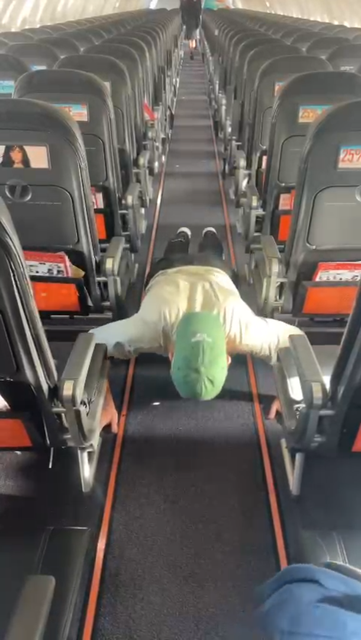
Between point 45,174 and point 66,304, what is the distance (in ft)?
2.18

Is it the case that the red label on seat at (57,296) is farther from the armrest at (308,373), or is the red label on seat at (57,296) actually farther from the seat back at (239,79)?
the seat back at (239,79)

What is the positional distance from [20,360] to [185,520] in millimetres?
913

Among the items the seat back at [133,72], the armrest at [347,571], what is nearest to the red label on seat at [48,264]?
the armrest at [347,571]

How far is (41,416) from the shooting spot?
1500mm

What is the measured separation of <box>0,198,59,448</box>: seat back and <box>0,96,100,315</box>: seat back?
80 centimetres

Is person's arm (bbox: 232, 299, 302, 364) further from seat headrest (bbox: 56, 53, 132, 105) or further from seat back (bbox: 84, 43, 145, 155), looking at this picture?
seat back (bbox: 84, 43, 145, 155)

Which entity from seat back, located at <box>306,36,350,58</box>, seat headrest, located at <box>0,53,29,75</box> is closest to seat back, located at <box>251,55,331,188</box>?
seat headrest, located at <box>0,53,29,75</box>

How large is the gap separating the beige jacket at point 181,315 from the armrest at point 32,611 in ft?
3.44

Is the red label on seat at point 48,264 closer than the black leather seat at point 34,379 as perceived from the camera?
No

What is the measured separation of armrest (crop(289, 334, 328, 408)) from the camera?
1440mm

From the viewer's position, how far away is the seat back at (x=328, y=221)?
6.09ft

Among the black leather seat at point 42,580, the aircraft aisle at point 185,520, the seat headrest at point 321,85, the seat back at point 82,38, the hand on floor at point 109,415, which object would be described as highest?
the seat headrest at point 321,85

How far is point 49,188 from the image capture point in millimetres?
1970

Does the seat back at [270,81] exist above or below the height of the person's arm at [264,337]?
above
